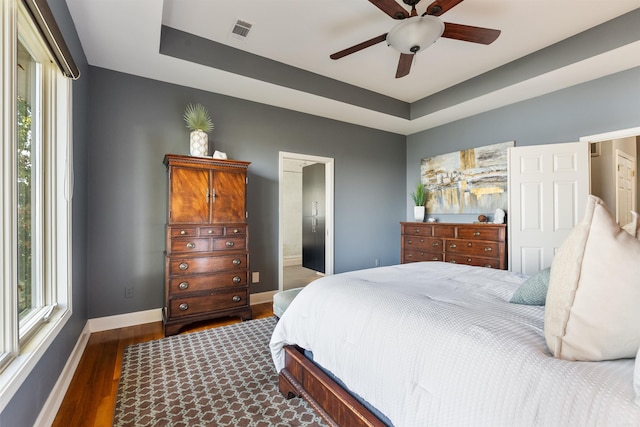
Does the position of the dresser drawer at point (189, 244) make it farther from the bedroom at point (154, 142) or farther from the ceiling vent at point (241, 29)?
the ceiling vent at point (241, 29)

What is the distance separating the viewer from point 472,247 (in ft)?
11.7

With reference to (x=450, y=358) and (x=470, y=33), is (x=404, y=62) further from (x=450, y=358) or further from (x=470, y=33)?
(x=450, y=358)

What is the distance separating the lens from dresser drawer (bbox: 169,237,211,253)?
2.67 meters

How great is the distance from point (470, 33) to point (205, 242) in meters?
2.83

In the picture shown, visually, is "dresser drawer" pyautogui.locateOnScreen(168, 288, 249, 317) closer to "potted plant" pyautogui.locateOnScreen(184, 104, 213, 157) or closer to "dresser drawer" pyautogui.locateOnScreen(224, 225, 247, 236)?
"dresser drawer" pyautogui.locateOnScreen(224, 225, 247, 236)

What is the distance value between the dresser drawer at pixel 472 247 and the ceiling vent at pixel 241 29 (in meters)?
3.34

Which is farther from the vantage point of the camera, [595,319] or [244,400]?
[244,400]

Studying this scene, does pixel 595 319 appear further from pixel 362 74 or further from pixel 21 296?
pixel 362 74

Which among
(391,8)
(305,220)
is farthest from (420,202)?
(391,8)

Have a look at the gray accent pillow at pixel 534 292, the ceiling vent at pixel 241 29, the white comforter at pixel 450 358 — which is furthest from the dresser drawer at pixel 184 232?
the gray accent pillow at pixel 534 292

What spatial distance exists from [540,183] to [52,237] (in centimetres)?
447

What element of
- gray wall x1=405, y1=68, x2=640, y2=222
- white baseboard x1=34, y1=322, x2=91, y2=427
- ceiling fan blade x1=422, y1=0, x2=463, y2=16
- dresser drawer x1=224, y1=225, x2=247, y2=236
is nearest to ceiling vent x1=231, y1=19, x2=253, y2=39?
ceiling fan blade x1=422, y1=0, x2=463, y2=16

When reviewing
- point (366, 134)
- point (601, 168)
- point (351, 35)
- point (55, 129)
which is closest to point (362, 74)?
point (351, 35)

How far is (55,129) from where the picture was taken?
6.16 ft
